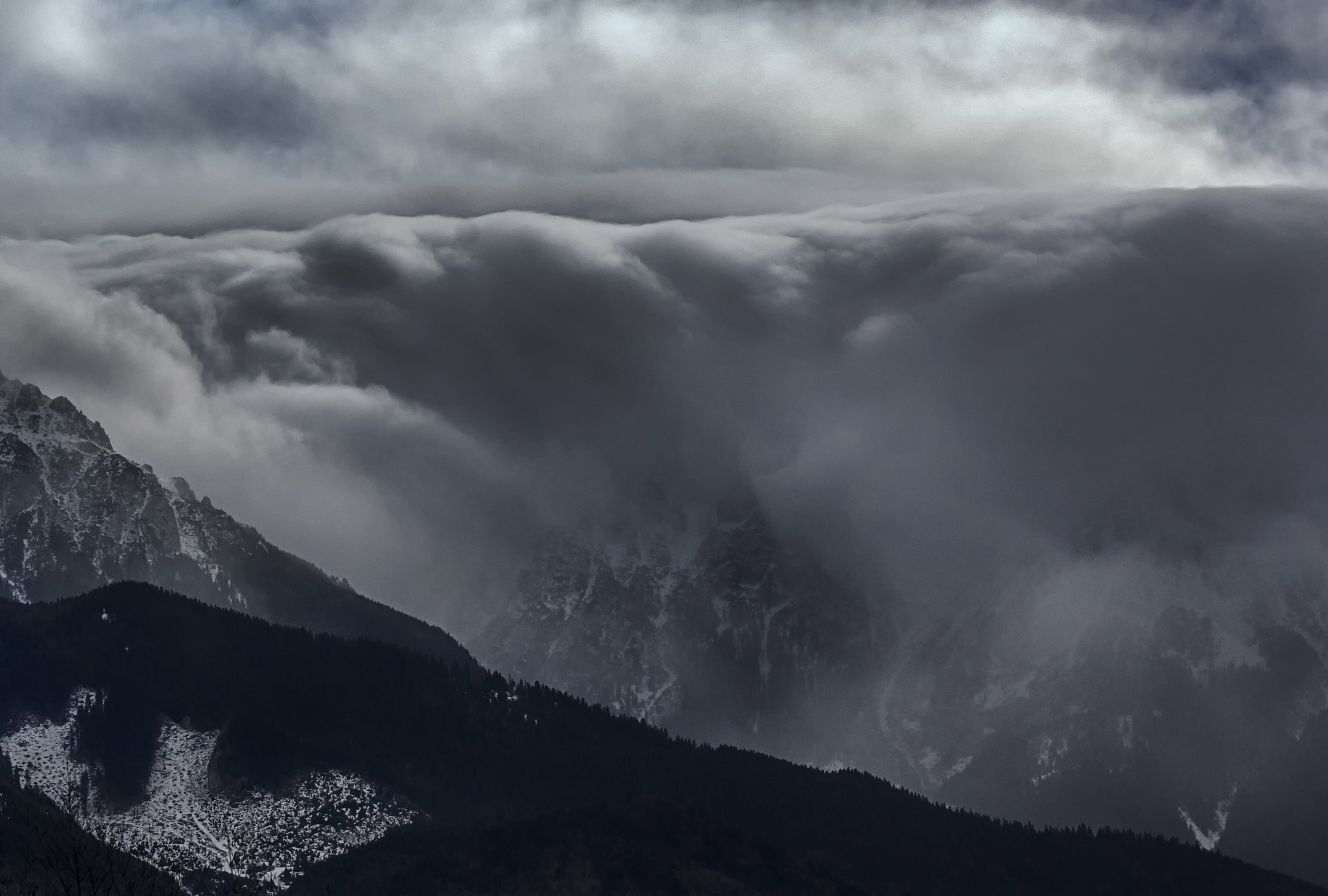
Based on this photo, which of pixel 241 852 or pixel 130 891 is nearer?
pixel 130 891

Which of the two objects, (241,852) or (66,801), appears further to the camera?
(241,852)
